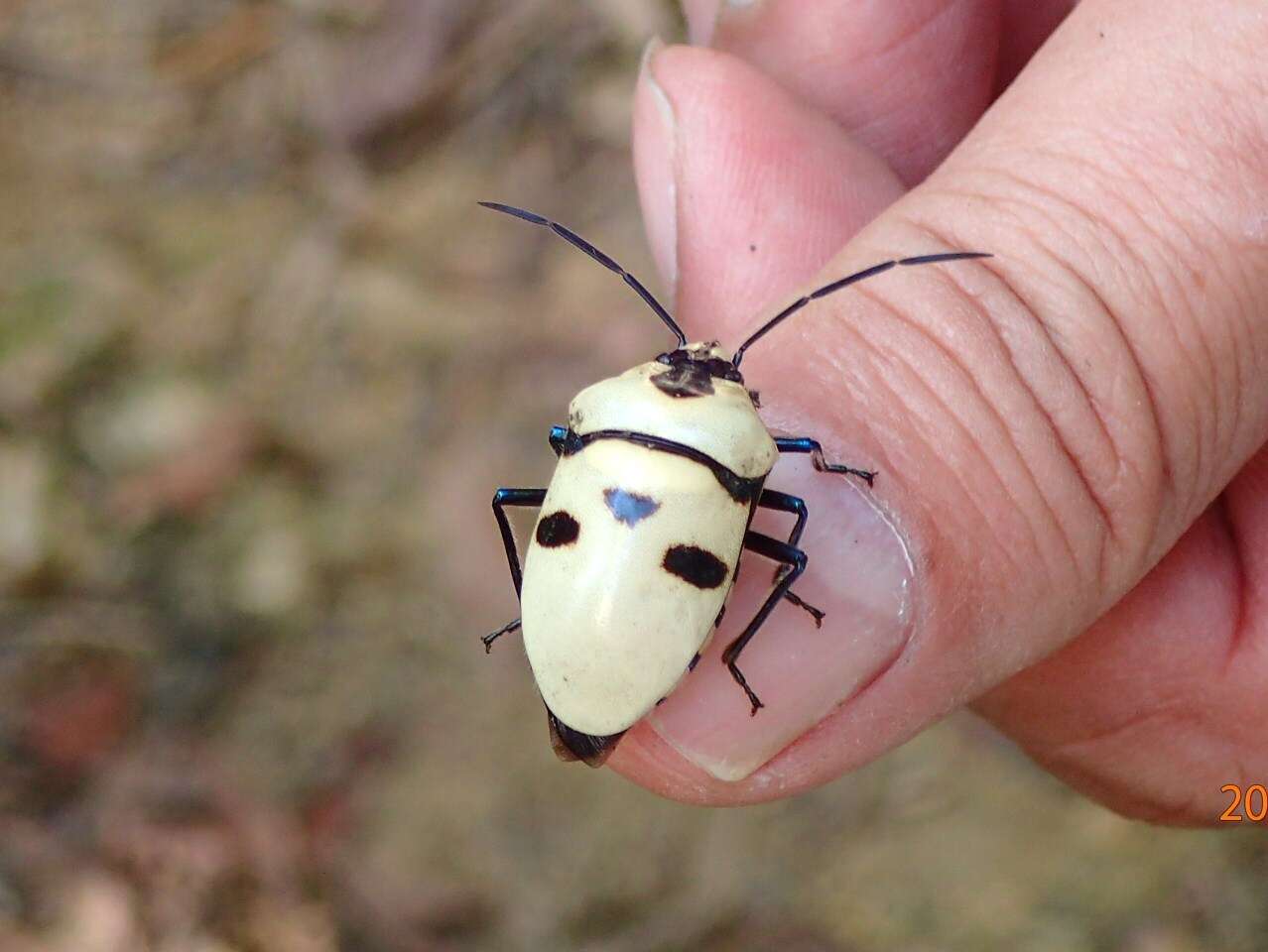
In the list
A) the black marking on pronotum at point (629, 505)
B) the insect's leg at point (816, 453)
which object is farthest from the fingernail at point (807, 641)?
the black marking on pronotum at point (629, 505)

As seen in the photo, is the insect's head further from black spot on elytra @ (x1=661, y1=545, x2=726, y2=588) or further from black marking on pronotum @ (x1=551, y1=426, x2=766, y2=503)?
black spot on elytra @ (x1=661, y1=545, x2=726, y2=588)

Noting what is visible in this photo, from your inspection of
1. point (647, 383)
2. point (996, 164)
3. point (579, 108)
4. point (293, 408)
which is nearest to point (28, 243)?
point (293, 408)

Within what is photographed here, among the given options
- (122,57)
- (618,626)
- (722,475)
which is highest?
(722,475)

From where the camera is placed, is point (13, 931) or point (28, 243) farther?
point (28, 243)

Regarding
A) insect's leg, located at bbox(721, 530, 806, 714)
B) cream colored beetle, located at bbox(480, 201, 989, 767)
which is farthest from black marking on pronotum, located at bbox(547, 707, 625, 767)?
insect's leg, located at bbox(721, 530, 806, 714)

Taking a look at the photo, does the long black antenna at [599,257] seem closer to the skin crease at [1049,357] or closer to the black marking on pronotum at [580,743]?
the skin crease at [1049,357]

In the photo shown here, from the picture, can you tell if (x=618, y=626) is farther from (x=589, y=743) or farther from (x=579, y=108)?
(x=579, y=108)
